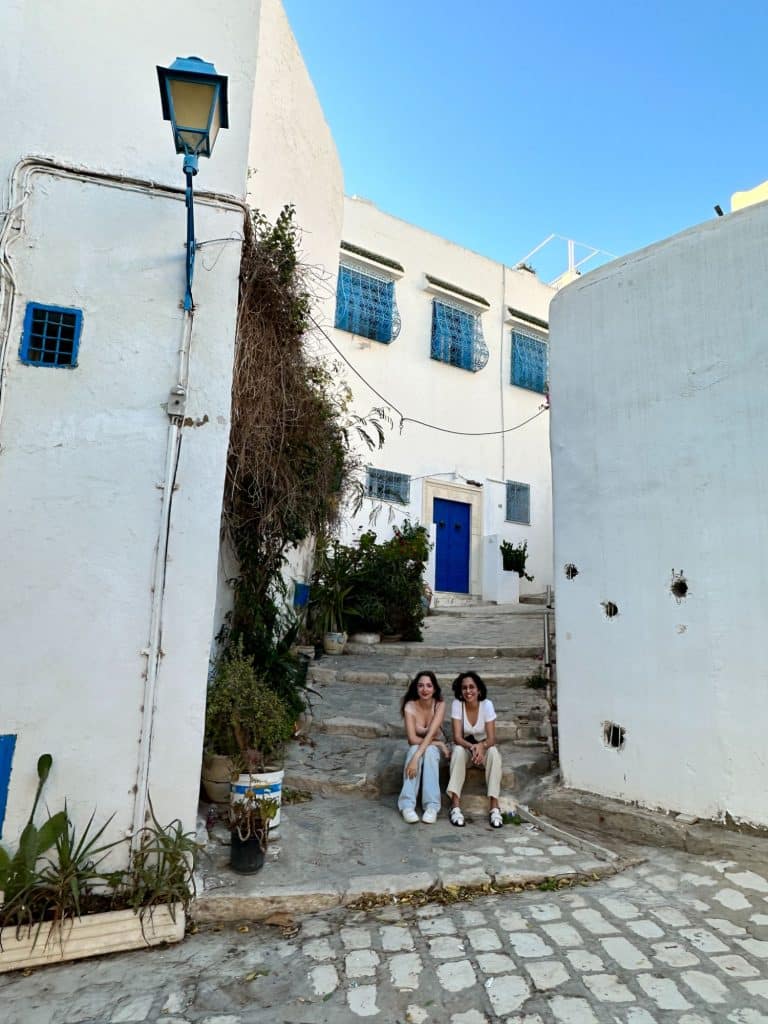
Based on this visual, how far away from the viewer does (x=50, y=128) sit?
4270 mm

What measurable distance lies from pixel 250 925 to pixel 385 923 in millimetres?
707

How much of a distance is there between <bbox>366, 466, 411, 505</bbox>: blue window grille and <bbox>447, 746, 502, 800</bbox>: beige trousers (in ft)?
26.2

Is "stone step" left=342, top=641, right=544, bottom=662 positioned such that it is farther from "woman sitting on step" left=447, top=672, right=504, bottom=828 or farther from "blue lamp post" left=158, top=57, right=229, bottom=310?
"blue lamp post" left=158, top=57, right=229, bottom=310

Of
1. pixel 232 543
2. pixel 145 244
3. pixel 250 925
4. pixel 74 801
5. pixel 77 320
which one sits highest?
pixel 145 244

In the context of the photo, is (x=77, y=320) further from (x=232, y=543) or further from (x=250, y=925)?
(x=250, y=925)

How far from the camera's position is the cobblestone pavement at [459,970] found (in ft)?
9.01

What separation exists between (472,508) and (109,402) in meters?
10.9

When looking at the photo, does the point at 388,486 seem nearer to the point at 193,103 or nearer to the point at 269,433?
the point at 269,433

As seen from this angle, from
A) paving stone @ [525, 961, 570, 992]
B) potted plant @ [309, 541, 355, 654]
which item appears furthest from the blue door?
paving stone @ [525, 961, 570, 992]

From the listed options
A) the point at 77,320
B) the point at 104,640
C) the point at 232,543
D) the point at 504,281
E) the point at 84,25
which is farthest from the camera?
the point at 504,281

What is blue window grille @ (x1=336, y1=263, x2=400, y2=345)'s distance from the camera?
12773 mm

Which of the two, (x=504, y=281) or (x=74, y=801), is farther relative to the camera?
(x=504, y=281)

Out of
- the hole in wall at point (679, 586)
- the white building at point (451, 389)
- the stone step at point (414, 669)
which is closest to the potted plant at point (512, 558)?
the white building at point (451, 389)

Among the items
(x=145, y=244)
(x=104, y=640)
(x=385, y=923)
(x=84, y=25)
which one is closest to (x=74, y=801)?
(x=104, y=640)
